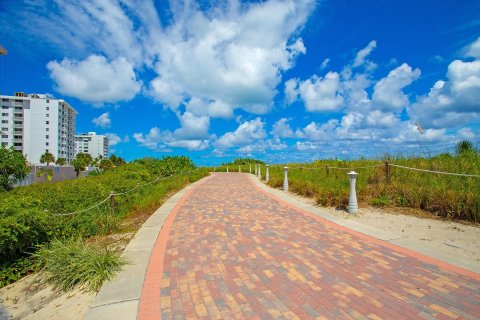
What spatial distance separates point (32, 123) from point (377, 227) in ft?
347

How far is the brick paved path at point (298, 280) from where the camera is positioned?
3010 mm

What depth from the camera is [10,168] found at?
9398mm

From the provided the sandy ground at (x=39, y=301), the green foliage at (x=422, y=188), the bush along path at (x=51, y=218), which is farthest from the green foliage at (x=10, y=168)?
the green foliage at (x=422, y=188)

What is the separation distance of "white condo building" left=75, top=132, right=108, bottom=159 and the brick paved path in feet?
513

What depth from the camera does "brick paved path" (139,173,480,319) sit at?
3.01m

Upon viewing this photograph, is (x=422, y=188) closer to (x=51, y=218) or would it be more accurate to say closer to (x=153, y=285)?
(x=153, y=285)

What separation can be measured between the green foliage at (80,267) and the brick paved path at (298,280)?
0.62 metres

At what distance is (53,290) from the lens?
4.03 m

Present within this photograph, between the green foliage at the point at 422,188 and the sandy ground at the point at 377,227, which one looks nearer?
the sandy ground at the point at 377,227

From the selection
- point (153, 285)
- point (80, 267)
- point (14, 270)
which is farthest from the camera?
point (14, 270)

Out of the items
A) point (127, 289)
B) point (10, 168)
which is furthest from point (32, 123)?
point (127, 289)

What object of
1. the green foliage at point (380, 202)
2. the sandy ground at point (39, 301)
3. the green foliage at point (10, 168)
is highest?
the green foliage at point (10, 168)

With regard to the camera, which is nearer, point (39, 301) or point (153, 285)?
point (153, 285)

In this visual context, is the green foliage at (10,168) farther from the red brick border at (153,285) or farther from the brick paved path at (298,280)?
the brick paved path at (298,280)
